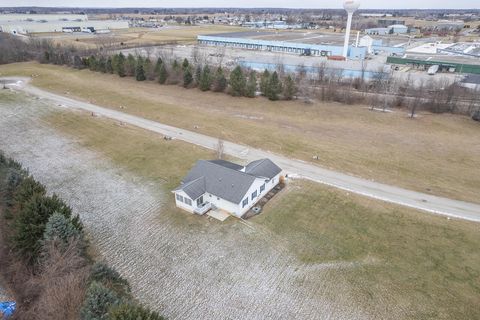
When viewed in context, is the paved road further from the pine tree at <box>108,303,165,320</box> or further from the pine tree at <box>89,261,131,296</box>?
the pine tree at <box>108,303,165,320</box>

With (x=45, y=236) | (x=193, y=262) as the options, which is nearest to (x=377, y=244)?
(x=193, y=262)

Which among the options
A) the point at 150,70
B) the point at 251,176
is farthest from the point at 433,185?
the point at 150,70

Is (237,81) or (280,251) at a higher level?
(237,81)

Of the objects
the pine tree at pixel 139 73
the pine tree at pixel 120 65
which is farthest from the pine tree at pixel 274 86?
the pine tree at pixel 120 65

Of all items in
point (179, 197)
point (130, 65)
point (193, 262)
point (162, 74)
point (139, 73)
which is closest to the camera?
point (193, 262)

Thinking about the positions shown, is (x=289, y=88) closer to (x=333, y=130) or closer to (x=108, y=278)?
(x=333, y=130)

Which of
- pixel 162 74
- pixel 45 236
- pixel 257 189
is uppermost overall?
pixel 162 74

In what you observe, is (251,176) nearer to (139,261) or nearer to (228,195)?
(228,195)

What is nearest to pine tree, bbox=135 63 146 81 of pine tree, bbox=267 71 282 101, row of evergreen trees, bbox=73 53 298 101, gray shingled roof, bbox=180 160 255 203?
row of evergreen trees, bbox=73 53 298 101
